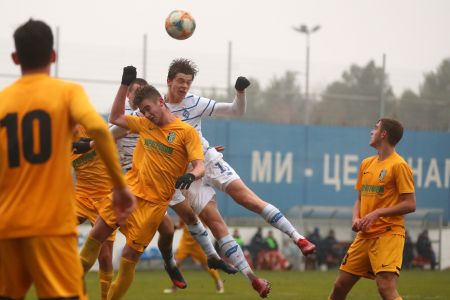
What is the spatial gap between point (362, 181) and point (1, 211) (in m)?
5.14

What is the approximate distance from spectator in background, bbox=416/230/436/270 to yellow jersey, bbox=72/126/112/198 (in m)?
19.1

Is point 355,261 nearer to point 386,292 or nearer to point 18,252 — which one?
point 386,292

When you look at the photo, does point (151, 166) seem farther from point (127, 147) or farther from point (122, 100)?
point (127, 147)

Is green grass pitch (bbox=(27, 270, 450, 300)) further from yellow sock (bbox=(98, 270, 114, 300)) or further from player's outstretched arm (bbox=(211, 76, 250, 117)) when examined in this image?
player's outstretched arm (bbox=(211, 76, 250, 117))

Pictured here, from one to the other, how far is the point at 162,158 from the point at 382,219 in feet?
7.63

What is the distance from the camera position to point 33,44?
19.0 feet

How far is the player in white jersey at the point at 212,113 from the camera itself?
10.2 meters

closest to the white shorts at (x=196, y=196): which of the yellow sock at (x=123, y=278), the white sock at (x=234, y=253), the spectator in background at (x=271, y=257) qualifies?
the white sock at (x=234, y=253)

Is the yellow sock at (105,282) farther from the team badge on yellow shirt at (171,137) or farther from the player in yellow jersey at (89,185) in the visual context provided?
the team badge on yellow shirt at (171,137)

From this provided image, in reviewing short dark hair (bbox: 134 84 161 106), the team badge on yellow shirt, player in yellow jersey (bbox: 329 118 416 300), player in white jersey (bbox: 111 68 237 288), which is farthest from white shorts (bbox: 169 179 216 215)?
player in yellow jersey (bbox: 329 118 416 300)

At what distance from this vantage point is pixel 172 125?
372 inches

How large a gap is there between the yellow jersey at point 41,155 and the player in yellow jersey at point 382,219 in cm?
435

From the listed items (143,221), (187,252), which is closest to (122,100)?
(143,221)

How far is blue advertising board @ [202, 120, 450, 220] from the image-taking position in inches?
1094
